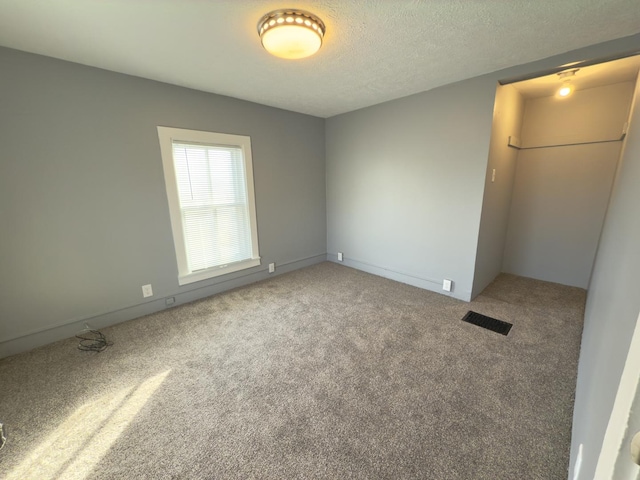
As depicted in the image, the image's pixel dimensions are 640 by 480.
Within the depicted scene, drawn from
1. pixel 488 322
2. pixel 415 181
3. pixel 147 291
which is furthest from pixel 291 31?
pixel 488 322

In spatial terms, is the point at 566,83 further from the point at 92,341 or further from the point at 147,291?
the point at 92,341

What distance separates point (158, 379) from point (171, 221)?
61.6 inches

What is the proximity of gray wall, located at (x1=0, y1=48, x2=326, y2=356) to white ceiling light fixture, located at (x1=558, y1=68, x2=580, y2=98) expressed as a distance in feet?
11.3

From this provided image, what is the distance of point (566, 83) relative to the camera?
276 centimetres

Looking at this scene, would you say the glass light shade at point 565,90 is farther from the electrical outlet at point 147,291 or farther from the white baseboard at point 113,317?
the electrical outlet at point 147,291

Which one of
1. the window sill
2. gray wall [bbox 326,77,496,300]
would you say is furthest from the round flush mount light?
the window sill

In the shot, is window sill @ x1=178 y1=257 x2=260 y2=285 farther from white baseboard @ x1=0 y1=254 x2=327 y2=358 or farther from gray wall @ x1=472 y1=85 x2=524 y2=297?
gray wall @ x1=472 y1=85 x2=524 y2=297

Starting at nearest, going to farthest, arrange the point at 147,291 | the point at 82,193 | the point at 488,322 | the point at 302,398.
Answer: the point at 302,398 < the point at 82,193 < the point at 488,322 < the point at 147,291

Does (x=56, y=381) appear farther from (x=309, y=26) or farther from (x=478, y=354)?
(x=478, y=354)

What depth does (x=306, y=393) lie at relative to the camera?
5.61 feet

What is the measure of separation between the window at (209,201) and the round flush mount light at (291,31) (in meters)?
1.52

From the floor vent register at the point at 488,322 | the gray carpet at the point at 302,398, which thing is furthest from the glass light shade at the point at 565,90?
the floor vent register at the point at 488,322

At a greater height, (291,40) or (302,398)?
(291,40)

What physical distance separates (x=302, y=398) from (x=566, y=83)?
13.3ft
